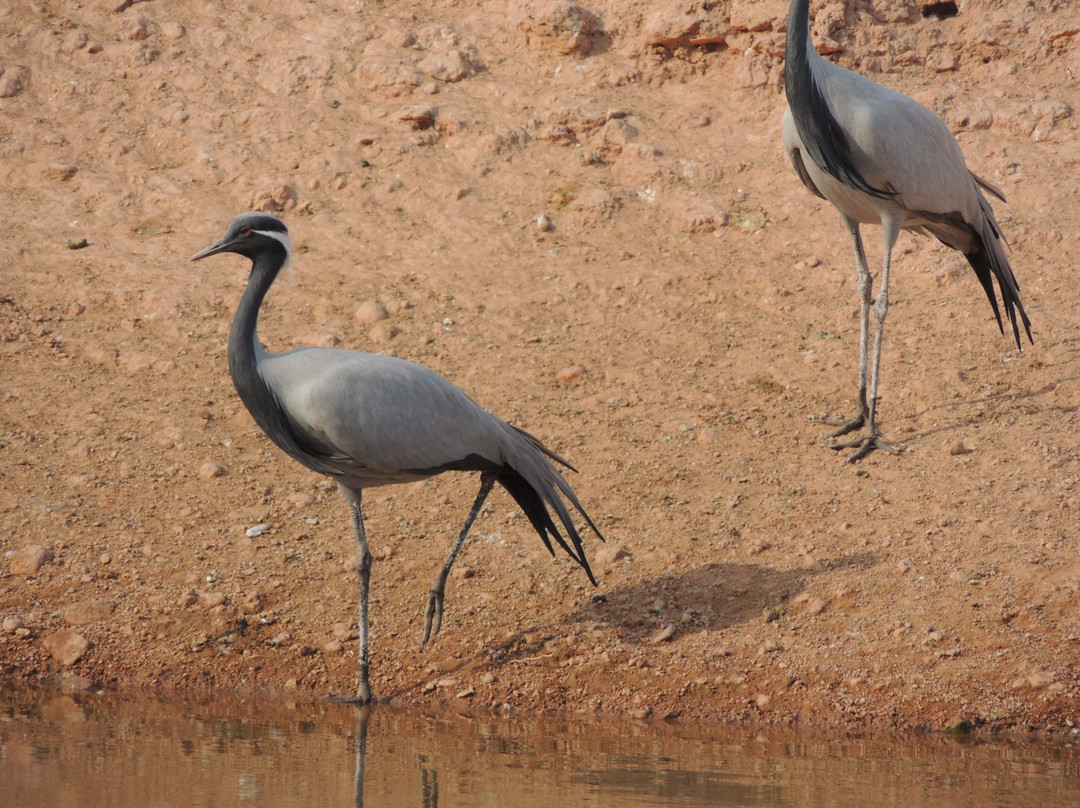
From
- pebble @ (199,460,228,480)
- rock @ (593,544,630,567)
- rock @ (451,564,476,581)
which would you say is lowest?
rock @ (451,564,476,581)

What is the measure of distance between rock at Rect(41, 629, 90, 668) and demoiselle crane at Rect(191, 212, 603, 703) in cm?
133

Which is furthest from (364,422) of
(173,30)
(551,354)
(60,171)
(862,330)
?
(173,30)

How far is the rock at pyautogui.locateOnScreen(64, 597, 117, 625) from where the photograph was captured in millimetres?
5816

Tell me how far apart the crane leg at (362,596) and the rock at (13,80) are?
21.3 feet

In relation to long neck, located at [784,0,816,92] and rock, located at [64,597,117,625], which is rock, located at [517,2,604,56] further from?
rock, located at [64,597,117,625]

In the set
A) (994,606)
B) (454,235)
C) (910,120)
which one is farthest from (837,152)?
(454,235)

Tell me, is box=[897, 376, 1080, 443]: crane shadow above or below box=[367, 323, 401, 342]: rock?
below

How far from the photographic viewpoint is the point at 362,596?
558 centimetres

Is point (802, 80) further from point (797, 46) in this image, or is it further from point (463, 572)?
point (463, 572)

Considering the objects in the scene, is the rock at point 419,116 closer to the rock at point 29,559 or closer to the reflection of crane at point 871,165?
the reflection of crane at point 871,165

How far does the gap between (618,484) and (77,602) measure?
294 centimetres

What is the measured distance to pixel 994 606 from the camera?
18.8 feet

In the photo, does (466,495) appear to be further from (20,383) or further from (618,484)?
(20,383)

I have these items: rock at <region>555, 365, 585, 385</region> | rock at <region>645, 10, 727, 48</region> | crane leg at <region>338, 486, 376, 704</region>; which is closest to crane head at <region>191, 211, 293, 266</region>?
crane leg at <region>338, 486, 376, 704</region>
